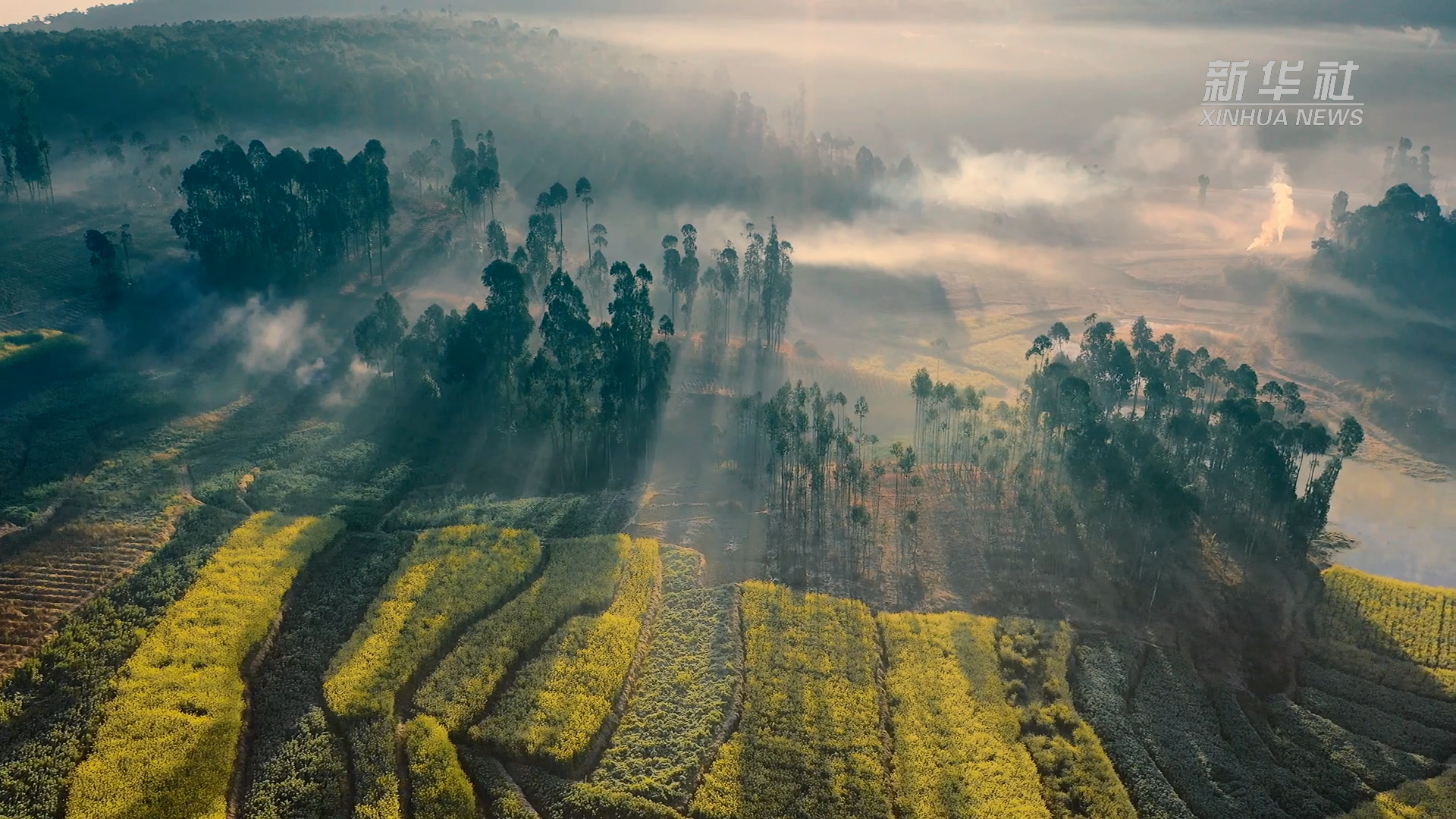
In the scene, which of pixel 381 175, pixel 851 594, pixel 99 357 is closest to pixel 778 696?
pixel 851 594

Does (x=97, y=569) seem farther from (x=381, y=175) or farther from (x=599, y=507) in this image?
(x=381, y=175)

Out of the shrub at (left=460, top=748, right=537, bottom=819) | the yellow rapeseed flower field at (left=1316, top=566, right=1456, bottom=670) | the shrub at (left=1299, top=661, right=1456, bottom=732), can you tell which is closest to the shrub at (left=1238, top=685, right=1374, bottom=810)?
the shrub at (left=1299, top=661, right=1456, bottom=732)

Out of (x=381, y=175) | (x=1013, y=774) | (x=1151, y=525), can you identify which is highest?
(x=381, y=175)

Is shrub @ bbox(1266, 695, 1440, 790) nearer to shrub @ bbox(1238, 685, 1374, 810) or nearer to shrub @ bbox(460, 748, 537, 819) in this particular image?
shrub @ bbox(1238, 685, 1374, 810)

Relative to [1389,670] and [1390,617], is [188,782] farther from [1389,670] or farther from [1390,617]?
[1390,617]

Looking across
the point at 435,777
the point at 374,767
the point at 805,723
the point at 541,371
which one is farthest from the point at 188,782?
the point at 541,371

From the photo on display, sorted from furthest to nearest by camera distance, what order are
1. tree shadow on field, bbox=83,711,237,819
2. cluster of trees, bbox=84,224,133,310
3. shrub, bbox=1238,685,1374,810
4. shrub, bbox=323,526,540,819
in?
cluster of trees, bbox=84,224,133,310
shrub, bbox=1238,685,1374,810
shrub, bbox=323,526,540,819
tree shadow on field, bbox=83,711,237,819
